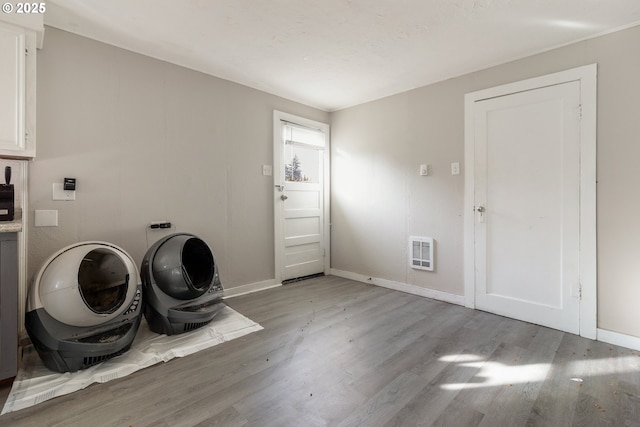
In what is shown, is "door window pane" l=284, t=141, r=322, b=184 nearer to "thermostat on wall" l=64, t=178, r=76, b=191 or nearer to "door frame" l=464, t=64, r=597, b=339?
"thermostat on wall" l=64, t=178, r=76, b=191

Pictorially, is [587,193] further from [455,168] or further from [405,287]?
[405,287]

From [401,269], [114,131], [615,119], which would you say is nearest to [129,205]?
[114,131]

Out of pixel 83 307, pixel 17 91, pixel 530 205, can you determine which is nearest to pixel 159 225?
pixel 83 307

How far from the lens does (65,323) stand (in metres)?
1.79

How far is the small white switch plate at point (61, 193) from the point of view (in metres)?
2.29

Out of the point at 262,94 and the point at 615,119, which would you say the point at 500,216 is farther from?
the point at 262,94

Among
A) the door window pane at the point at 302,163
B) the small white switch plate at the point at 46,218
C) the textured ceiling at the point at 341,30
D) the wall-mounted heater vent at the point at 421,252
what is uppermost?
the textured ceiling at the point at 341,30

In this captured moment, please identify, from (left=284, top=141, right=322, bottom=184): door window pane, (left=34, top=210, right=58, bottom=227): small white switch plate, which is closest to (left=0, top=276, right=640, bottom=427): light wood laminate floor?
(left=34, top=210, right=58, bottom=227): small white switch plate

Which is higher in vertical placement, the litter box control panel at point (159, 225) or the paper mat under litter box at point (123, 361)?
the litter box control panel at point (159, 225)

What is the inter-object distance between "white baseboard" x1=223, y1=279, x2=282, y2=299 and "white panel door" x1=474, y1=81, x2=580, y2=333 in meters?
2.30

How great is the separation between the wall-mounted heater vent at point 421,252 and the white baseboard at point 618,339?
143 cm

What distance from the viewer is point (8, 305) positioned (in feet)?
5.44

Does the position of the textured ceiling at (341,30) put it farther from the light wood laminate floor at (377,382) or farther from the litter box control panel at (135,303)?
the light wood laminate floor at (377,382)

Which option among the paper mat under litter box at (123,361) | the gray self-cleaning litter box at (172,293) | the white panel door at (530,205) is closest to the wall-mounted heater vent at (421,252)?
the white panel door at (530,205)
